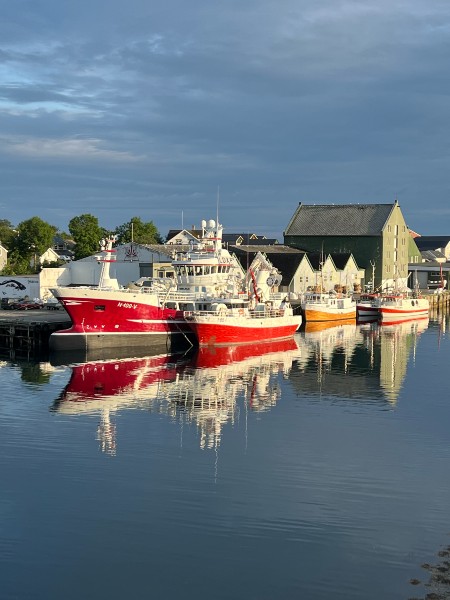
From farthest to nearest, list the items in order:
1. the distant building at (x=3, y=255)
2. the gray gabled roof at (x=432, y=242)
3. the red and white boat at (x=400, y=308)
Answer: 1. the gray gabled roof at (x=432, y=242)
2. the distant building at (x=3, y=255)
3. the red and white boat at (x=400, y=308)

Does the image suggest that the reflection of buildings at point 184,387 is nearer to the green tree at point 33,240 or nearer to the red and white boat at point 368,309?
the red and white boat at point 368,309

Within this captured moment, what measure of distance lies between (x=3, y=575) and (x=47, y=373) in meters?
27.7

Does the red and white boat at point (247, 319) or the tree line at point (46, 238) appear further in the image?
the tree line at point (46, 238)

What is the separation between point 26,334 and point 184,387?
19461mm

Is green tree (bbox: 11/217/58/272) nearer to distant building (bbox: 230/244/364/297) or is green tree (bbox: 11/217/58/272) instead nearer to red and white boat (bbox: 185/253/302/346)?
distant building (bbox: 230/244/364/297)

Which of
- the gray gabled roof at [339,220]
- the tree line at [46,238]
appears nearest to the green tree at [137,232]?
the tree line at [46,238]

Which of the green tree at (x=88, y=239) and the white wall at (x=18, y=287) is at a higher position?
the green tree at (x=88, y=239)

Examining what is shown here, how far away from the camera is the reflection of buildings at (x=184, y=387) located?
3338 centimetres

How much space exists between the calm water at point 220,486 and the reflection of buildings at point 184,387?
19cm

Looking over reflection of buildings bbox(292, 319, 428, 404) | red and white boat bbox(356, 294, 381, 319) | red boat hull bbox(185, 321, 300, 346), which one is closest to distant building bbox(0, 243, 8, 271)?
red and white boat bbox(356, 294, 381, 319)

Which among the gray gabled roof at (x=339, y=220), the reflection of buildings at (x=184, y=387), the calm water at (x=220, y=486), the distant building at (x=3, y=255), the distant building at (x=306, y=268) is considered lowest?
the calm water at (x=220, y=486)

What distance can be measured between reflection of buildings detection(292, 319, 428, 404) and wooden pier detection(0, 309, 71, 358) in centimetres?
1750

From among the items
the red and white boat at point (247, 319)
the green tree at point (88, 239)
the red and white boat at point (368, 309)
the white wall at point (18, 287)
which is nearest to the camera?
the red and white boat at point (247, 319)

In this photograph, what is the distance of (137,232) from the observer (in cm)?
12769
